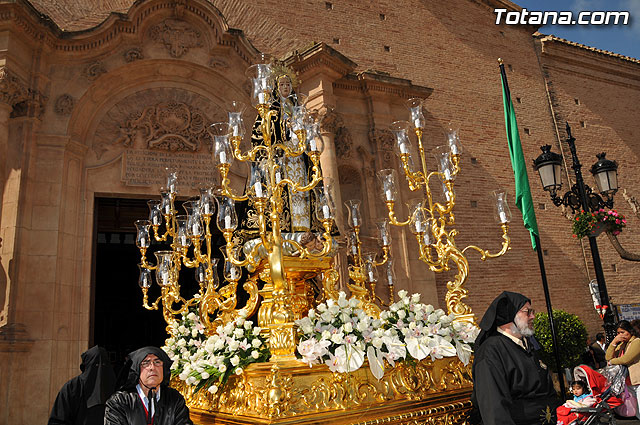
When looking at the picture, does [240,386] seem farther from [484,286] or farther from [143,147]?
[484,286]

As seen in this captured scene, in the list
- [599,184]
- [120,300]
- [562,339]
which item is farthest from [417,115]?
[120,300]

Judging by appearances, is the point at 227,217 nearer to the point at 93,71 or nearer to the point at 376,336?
the point at 376,336

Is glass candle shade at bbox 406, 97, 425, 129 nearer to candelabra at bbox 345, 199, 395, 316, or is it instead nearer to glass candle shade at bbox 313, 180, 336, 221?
candelabra at bbox 345, 199, 395, 316

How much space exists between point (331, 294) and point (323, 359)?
4.61 feet

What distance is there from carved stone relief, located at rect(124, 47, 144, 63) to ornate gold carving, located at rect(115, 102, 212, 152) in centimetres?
104

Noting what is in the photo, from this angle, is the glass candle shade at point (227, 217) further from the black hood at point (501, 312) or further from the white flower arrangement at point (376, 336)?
the black hood at point (501, 312)

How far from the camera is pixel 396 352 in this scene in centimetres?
363

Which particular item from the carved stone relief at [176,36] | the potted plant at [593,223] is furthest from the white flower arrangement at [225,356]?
the carved stone relief at [176,36]

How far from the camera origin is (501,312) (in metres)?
3.23

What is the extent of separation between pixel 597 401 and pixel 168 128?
919 centimetres

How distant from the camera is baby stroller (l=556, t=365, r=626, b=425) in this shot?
495cm

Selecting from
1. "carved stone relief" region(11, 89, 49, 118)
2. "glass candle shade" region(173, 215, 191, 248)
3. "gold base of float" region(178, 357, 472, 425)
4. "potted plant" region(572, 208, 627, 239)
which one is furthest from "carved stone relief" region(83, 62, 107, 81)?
"potted plant" region(572, 208, 627, 239)

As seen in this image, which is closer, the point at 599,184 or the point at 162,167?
the point at 599,184

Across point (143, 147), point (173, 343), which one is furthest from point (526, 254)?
point (173, 343)
